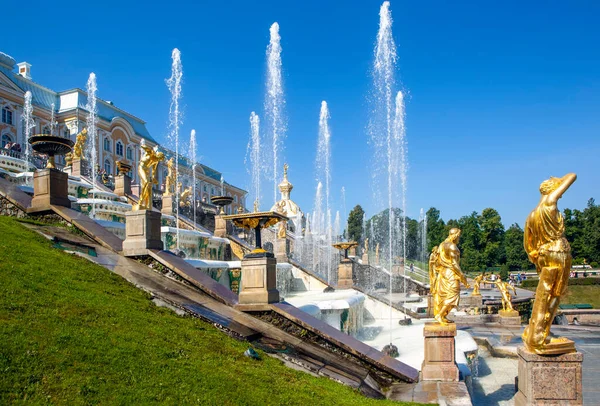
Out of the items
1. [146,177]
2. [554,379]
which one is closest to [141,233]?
[146,177]

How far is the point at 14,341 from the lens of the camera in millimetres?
4875

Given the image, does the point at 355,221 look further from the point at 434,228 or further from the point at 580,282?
the point at 580,282

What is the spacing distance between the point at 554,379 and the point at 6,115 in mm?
50761

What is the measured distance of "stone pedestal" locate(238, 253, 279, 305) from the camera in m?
10.6

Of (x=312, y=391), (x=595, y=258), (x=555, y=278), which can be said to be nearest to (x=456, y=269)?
(x=555, y=278)

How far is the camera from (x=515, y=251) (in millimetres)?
76500

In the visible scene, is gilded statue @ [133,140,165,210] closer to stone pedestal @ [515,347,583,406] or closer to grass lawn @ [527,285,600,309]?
stone pedestal @ [515,347,583,406]

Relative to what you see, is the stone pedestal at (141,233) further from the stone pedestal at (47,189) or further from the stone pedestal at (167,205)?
the stone pedestal at (167,205)

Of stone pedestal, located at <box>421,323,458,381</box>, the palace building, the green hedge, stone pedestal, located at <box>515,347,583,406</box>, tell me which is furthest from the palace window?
→ the green hedge

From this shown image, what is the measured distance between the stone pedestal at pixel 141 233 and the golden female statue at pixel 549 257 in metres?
7.95

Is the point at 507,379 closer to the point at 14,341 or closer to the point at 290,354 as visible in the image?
the point at 290,354

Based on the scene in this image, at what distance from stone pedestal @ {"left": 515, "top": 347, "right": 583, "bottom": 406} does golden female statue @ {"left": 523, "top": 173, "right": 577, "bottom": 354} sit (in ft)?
0.40

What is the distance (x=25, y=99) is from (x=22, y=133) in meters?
3.35

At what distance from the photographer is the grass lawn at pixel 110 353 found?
4.64 m
